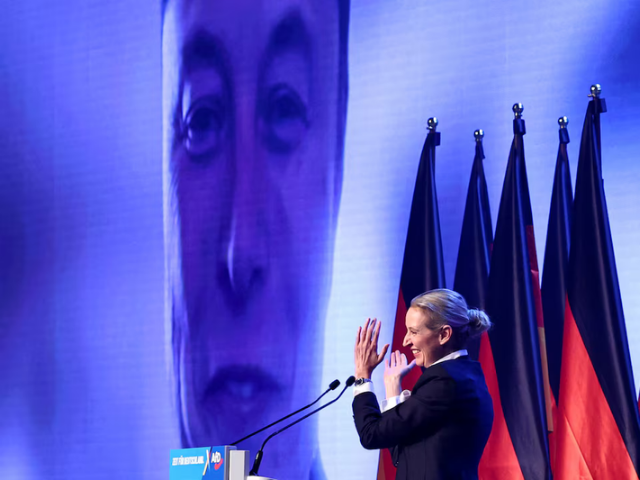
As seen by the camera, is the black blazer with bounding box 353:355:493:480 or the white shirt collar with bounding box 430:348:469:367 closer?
the black blazer with bounding box 353:355:493:480

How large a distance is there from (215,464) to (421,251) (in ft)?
6.97

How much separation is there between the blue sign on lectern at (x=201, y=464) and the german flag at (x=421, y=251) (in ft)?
5.82

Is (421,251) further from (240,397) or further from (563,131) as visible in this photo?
(240,397)

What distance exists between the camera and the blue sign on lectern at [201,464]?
281 centimetres

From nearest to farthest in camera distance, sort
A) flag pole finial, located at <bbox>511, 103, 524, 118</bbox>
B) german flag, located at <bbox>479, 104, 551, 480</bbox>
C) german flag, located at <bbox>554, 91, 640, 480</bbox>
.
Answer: german flag, located at <bbox>554, 91, 640, 480</bbox> → german flag, located at <bbox>479, 104, 551, 480</bbox> → flag pole finial, located at <bbox>511, 103, 524, 118</bbox>

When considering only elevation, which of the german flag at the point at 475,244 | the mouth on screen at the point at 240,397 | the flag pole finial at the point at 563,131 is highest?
the flag pole finial at the point at 563,131

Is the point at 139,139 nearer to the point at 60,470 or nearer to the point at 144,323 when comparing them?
the point at 144,323

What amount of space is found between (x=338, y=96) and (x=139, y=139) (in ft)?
4.41

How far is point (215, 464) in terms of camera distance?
9.29 ft

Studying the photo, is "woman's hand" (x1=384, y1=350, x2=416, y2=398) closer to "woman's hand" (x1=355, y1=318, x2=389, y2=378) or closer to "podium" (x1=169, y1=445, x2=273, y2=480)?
"woman's hand" (x1=355, y1=318, x2=389, y2=378)

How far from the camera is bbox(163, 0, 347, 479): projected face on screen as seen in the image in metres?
5.12

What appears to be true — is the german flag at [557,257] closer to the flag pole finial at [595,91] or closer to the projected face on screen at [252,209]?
the flag pole finial at [595,91]

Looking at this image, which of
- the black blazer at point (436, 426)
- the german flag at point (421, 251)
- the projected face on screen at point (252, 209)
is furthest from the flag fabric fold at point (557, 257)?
the black blazer at point (436, 426)

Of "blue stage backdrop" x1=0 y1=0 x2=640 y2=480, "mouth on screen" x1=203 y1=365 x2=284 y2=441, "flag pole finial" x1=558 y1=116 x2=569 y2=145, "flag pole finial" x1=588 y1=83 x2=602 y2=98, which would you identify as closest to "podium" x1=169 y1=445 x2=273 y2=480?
"blue stage backdrop" x1=0 y1=0 x2=640 y2=480
